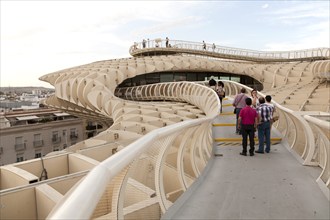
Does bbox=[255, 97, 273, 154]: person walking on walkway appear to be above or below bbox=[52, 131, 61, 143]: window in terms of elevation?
above

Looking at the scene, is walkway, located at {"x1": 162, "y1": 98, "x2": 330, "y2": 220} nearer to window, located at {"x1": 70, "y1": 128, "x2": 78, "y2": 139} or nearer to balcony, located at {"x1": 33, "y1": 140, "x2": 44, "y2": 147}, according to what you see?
balcony, located at {"x1": 33, "y1": 140, "x2": 44, "y2": 147}

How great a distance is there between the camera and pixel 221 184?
5086 mm

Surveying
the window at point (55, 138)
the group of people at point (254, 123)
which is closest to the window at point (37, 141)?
the window at point (55, 138)

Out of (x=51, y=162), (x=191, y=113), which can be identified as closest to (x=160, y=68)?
(x=191, y=113)

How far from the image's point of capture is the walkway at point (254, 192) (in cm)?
389

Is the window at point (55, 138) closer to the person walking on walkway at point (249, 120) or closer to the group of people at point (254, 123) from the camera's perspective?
the group of people at point (254, 123)

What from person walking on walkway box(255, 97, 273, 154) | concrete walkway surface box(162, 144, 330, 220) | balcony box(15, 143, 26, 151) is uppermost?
person walking on walkway box(255, 97, 273, 154)

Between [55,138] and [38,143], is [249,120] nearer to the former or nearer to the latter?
[38,143]

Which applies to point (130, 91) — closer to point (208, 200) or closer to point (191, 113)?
point (191, 113)

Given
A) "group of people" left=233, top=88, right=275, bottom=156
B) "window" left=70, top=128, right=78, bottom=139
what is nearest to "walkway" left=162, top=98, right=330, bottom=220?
"group of people" left=233, top=88, right=275, bottom=156

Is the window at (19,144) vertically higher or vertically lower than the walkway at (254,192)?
lower

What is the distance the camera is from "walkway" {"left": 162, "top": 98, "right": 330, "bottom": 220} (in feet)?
12.8

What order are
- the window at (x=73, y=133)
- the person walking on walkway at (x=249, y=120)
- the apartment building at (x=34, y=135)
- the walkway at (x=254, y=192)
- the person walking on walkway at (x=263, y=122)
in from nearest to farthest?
the walkway at (x=254, y=192) → the person walking on walkway at (x=249, y=120) → the person walking on walkway at (x=263, y=122) → the apartment building at (x=34, y=135) → the window at (x=73, y=133)

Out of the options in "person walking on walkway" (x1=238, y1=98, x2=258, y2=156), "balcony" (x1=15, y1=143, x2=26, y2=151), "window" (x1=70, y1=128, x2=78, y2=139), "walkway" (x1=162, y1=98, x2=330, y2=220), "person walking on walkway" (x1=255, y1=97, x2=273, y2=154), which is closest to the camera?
"walkway" (x1=162, y1=98, x2=330, y2=220)
